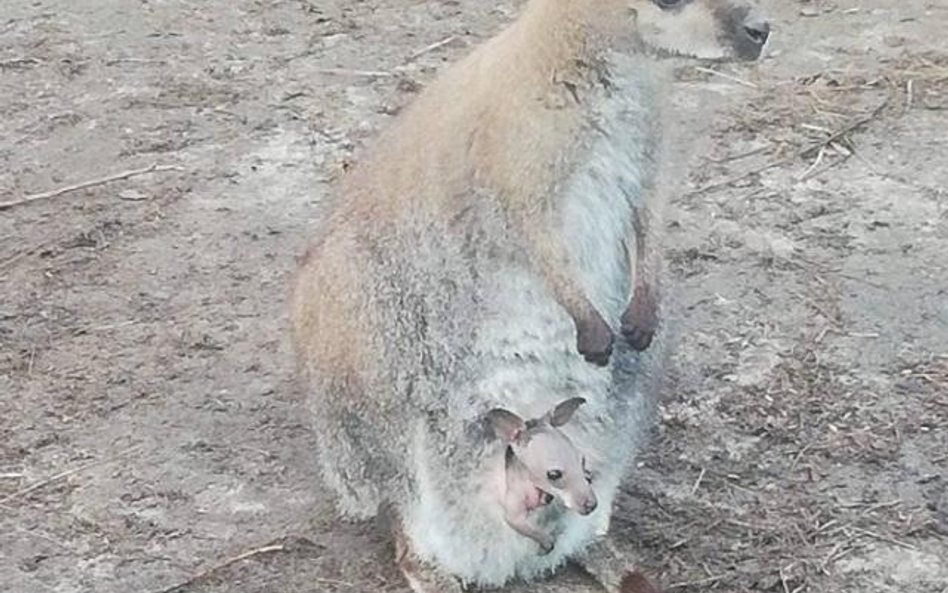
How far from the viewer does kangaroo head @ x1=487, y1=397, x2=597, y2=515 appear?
3.81m

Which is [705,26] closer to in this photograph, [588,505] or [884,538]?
[588,505]

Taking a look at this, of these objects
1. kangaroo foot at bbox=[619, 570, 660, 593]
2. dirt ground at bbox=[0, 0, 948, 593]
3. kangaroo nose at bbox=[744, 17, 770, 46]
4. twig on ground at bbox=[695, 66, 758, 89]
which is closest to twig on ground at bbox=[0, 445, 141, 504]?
dirt ground at bbox=[0, 0, 948, 593]

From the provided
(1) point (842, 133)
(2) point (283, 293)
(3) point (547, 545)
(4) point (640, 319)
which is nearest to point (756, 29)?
(4) point (640, 319)

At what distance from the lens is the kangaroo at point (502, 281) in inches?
154

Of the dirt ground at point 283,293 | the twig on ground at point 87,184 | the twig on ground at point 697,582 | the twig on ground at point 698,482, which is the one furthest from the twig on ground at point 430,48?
the twig on ground at point 697,582

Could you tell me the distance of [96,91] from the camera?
22.4 ft

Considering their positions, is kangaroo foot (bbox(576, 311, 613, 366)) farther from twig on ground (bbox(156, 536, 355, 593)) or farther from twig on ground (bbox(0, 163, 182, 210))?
twig on ground (bbox(0, 163, 182, 210))

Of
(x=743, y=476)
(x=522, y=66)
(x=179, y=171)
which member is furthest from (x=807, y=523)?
(x=179, y=171)

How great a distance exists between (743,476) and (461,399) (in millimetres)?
909

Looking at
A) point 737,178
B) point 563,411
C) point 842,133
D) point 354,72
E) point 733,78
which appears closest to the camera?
point 563,411

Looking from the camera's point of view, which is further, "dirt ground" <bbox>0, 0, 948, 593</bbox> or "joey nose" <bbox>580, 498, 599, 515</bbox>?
"dirt ground" <bbox>0, 0, 948, 593</bbox>

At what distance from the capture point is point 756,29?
3.80 meters

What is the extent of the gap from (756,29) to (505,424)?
2.94 feet

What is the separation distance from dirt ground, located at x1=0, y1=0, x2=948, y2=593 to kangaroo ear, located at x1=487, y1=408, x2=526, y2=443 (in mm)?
441
